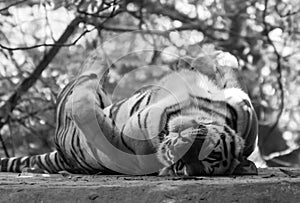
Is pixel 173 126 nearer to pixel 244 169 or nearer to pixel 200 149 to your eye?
pixel 200 149

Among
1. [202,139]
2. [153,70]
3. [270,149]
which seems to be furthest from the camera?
[270,149]

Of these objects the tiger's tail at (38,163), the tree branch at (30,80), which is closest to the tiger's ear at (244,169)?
the tiger's tail at (38,163)

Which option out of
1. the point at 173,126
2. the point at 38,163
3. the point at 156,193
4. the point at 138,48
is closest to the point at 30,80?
the point at 138,48

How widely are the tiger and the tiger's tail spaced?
0.23m

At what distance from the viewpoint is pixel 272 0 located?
4.16 meters

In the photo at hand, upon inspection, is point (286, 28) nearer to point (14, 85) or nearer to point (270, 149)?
point (270, 149)

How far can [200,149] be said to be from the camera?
1417 millimetres

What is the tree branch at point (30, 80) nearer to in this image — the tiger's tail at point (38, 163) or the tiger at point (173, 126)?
the tiger's tail at point (38, 163)

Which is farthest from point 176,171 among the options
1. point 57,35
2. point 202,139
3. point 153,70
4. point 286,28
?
A: point 286,28

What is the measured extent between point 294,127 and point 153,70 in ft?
4.28

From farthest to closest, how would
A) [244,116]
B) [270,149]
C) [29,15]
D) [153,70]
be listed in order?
[270,149] < [153,70] < [29,15] < [244,116]

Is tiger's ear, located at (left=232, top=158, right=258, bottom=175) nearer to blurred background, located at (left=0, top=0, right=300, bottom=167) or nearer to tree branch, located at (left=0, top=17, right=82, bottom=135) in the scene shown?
blurred background, located at (left=0, top=0, right=300, bottom=167)

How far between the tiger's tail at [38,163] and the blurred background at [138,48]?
2.53 feet

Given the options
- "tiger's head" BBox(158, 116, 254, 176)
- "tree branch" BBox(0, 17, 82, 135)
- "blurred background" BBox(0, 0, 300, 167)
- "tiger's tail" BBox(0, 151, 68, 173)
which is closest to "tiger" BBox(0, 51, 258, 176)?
"tiger's head" BBox(158, 116, 254, 176)
